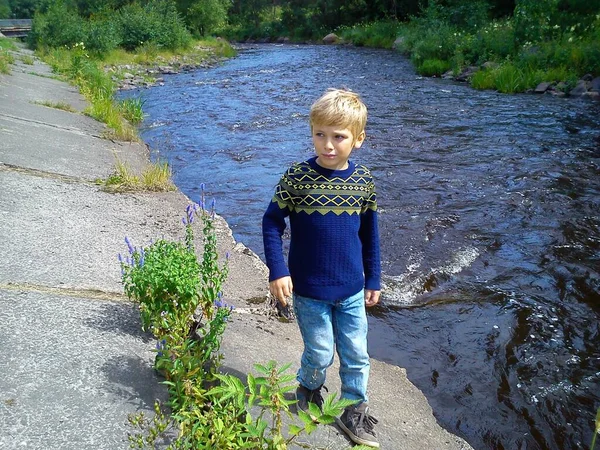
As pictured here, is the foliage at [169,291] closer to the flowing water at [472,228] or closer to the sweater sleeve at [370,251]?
the sweater sleeve at [370,251]

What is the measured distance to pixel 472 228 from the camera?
6.09 m

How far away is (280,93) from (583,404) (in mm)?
12914

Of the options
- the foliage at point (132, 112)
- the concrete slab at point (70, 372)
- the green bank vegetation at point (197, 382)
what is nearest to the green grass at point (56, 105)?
the foliage at point (132, 112)

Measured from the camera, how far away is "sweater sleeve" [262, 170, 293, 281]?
263cm

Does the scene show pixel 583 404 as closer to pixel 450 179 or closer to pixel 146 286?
pixel 146 286

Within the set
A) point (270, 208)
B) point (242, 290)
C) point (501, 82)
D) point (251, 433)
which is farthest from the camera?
point (501, 82)

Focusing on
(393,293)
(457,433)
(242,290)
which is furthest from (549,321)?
(242,290)

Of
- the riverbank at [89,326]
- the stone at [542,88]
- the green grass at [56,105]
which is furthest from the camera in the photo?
the stone at [542,88]

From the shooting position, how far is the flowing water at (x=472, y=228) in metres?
3.61

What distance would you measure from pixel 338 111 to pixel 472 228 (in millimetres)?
3925

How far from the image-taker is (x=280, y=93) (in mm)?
15367

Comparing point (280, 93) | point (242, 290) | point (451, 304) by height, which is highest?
point (242, 290)

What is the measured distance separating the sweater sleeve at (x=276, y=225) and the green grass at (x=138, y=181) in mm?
3444

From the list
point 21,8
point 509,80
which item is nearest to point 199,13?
point 509,80
